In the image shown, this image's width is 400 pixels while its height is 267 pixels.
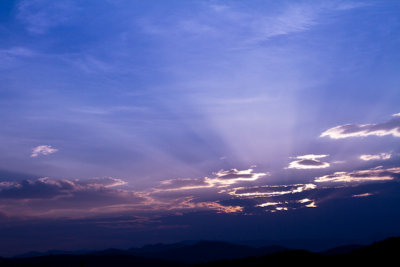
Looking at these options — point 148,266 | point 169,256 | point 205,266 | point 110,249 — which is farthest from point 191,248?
point 205,266

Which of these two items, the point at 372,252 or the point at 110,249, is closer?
the point at 372,252

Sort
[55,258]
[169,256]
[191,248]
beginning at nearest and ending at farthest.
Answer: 1. [55,258]
2. [169,256]
3. [191,248]

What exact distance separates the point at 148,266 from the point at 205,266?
1201 inches

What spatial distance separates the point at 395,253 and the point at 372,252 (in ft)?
9.64

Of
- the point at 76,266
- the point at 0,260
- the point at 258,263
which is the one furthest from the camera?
the point at 0,260

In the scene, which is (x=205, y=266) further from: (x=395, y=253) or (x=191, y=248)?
(x=191, y=248)

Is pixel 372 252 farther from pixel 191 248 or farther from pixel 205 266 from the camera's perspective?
pixel 191 248

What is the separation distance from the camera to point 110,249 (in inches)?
5709

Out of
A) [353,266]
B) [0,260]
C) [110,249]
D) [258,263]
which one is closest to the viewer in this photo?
[353,266]

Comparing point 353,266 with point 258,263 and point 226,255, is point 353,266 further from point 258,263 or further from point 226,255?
point 226,255

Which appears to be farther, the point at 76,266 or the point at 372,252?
the point at 76,266

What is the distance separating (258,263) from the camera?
4188 centimetres

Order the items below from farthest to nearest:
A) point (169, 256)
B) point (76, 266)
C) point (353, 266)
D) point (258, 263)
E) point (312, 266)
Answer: point (169, 256) < point (76, 266) < point (258, 263) < point (312, 266) < point (353, 266)

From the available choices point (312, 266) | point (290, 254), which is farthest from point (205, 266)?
point (312, 266)
